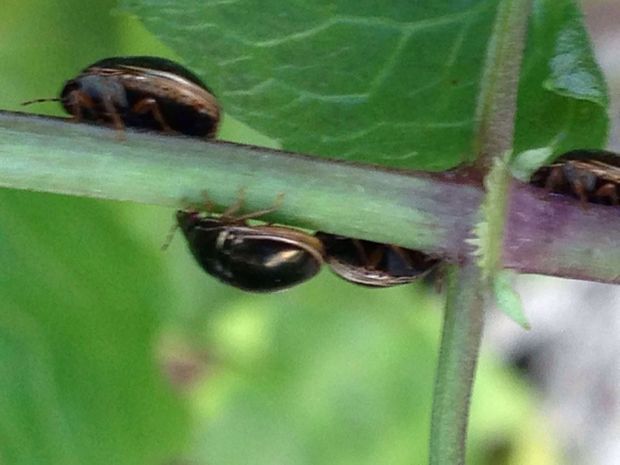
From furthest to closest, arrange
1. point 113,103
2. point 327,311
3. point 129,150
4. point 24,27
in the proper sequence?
point 327,311 → point 24,27 → point 113,103 → point 129,150

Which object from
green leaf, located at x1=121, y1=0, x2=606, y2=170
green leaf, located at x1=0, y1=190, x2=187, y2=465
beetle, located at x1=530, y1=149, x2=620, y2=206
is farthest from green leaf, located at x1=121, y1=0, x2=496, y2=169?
green leaf, located at x1=0, y1=190, x2=187, y2=465

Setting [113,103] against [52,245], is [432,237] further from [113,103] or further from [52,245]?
[52,245]

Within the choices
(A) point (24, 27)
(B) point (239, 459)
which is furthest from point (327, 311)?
(A) point (24, 27)

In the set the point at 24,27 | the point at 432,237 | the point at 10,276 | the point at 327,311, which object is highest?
the point at 432,237

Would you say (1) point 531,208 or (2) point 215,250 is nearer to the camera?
(1) point 531,208

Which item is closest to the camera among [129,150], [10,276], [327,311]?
[129,150]

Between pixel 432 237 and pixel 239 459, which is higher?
pixel 432 237

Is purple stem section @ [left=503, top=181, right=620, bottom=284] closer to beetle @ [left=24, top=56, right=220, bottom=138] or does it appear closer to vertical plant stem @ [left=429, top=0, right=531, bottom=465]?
vertical plant stem @ [left=429, top=0, right=531, bottom=465]
